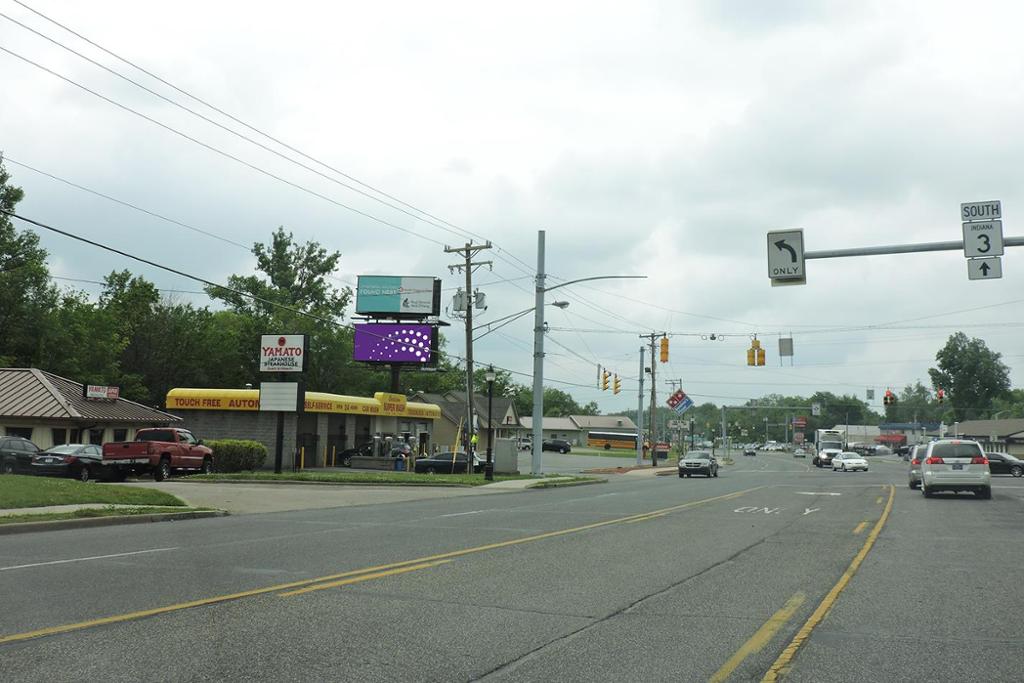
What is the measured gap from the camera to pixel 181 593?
28.8 ft

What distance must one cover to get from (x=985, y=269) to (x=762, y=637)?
518 inches

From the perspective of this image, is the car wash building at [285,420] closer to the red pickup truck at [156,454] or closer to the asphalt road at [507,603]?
the red pickup truck at [156,454]

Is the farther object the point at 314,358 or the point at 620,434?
the point at 620,434

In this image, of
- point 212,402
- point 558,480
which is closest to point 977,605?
point 558,480

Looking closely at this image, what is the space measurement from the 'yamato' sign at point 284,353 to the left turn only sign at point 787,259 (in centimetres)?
2259

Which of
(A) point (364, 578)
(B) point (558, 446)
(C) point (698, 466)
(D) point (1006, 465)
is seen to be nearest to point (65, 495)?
(A) point (364, 578)

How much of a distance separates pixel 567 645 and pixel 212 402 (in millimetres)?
43257

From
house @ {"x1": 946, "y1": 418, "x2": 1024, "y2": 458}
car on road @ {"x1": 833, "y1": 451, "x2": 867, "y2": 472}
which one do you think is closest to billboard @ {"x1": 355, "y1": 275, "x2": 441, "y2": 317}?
car on road @ {"x1": 833, "y1": 451, "x2": 867, "y2": 472}

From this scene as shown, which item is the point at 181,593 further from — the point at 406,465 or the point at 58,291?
the point at 58,291

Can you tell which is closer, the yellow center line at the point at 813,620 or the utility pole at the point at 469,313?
the yellow center line at the point at 813,620

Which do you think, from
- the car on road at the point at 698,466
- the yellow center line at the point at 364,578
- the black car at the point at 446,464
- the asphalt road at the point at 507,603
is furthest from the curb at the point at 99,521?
the car on road at the point at 698,466

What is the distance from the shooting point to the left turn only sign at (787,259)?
18812 millimetres

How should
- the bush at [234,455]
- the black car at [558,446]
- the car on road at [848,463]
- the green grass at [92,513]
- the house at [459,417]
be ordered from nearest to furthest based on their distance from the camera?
the green grass at [92,513]
the bush at [234,455]
the car on road at [848,463]
the house at [459,417]
the black car at [558,446]

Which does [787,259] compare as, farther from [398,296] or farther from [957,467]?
[398,296]
